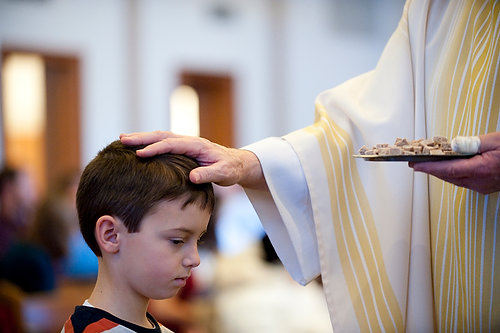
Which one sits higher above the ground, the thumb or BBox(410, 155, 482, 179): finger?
BBox(410, 155, 482, 179): finger

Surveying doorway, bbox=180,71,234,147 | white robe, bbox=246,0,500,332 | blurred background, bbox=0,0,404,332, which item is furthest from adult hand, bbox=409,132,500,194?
doorway, bbox=180,71,234,147

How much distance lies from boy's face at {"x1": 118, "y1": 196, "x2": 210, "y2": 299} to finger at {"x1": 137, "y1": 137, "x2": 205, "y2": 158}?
11 cm

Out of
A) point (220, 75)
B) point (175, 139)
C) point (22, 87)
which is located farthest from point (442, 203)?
point (22, 87)

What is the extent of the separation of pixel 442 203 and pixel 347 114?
1.19 ft

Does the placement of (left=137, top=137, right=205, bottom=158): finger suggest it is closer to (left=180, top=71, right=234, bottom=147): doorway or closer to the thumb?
the thumb

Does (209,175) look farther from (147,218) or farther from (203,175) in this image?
(147,218)

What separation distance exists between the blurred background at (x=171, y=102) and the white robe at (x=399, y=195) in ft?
8.42

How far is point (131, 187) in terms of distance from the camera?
4.29ft

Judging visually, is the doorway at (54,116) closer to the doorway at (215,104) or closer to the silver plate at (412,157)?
the doorway at (215,104)

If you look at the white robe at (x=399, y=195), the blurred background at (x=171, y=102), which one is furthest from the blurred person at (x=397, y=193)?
the blurred background at (x=171, y=102)

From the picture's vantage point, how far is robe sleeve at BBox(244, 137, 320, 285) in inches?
63.0

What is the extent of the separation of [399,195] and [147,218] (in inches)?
27.1

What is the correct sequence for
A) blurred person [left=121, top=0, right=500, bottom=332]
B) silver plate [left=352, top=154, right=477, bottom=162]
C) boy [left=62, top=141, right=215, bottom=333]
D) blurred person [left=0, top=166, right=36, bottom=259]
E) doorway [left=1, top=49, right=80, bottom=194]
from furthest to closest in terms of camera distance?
doorway [left=1, top=49, right=80, bottom=194] < blurred person [left=0, top=166, right=36, bottom=259] < blurred person [left=121, top=0, right=500, bottom=332] < boy [left=62, top=141, right=215, bottom=333] < silver plate [left=352, top=154, right=477, bottom=162]

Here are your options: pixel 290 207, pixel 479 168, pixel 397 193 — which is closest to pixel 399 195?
pixel 397 193
